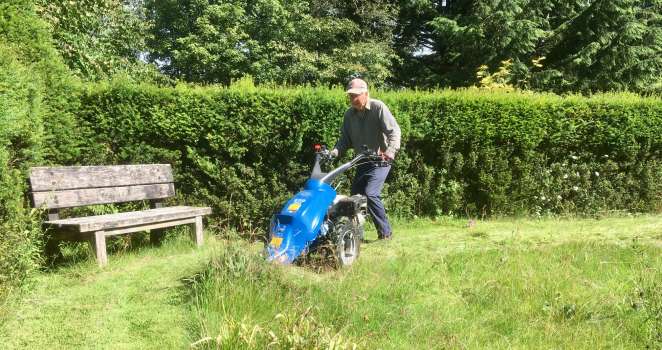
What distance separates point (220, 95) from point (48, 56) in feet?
6.62

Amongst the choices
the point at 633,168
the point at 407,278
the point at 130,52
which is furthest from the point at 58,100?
the point at 130,52

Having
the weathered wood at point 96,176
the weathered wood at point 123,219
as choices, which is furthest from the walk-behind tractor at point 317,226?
the weathered wood at point 96,176

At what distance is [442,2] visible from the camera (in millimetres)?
23250

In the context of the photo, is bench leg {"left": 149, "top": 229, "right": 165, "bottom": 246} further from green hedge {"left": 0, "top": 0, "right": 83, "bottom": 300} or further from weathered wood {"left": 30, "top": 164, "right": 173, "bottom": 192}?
green hedge {"left": 0, "top": 0, "right": 83, "bottom": 300}

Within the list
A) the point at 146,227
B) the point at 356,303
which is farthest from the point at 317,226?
the point at 146,227

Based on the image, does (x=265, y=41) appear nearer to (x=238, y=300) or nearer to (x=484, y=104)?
(x=484, y=104)

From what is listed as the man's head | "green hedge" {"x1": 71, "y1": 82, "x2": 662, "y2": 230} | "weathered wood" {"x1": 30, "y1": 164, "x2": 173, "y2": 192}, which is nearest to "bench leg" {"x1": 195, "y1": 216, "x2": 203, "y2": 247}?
"green hedge" {"x1": 71, "y1": 82, "x2": 662, "y2": 230}

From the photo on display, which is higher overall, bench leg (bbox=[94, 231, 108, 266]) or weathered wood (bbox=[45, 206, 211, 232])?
weathered wood (bbox=[45, 206, 211, 232])

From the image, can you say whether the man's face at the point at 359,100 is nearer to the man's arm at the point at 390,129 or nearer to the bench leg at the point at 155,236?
the man's arm at the point at 390,129

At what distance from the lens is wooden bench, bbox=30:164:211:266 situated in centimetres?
538

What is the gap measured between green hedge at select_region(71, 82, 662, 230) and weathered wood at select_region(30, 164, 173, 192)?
41 centimetres

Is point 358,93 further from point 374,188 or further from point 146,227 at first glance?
point 146,227

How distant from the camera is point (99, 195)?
6172mm

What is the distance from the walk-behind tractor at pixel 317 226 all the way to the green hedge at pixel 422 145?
1731mm
